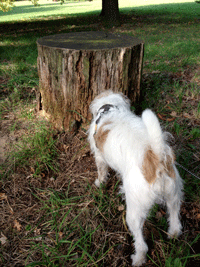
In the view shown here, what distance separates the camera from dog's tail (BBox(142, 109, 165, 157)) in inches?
55.7

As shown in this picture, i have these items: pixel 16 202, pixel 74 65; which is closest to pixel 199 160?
pixel 74 65

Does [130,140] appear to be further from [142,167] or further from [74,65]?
[74,65]

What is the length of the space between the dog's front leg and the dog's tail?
105cm

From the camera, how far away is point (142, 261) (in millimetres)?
1808

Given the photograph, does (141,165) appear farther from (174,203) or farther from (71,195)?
(71,195)

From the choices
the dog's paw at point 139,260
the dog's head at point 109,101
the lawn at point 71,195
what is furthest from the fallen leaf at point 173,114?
the dog's paw at point 139,260

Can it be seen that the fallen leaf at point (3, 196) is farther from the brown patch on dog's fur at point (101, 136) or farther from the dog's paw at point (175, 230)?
the dog's paw at point (175, 230)

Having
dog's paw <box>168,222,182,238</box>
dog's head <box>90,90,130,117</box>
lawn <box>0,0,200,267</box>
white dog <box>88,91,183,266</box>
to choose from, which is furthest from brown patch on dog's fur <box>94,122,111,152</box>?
dog's paw <box>168,222,182,238</box>

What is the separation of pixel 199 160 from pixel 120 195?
115cm

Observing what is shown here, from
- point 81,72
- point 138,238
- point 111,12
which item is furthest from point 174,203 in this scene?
point 111,12

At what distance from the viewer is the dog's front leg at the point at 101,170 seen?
2.45 meters

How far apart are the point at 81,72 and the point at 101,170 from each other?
1329mm

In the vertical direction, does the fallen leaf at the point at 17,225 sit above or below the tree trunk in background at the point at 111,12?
below

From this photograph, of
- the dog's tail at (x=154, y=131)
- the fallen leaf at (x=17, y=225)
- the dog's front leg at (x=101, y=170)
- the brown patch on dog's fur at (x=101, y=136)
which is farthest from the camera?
the dog's front leg at (x=101, y=170)
